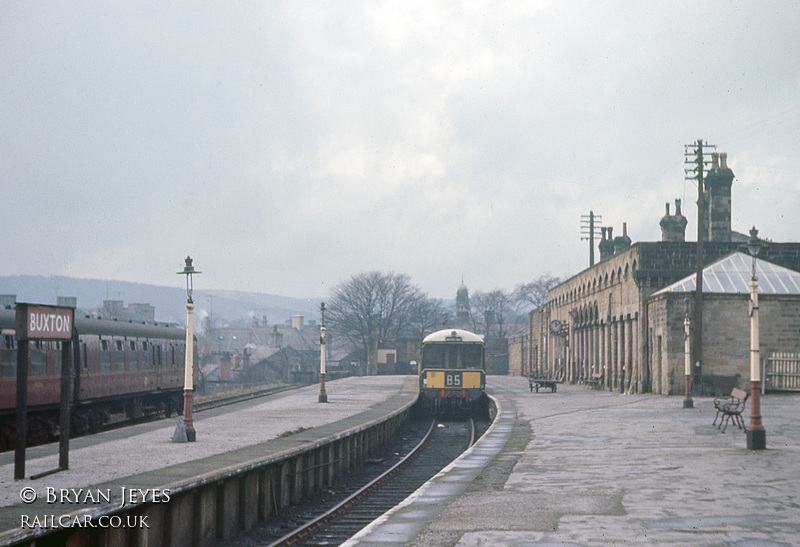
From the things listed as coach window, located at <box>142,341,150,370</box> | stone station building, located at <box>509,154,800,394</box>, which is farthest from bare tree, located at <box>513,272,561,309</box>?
coach window, located at <box>142,341,150,370</box>

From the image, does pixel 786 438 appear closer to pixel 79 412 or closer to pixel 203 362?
pixel 79 412

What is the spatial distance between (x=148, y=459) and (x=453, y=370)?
19.3 m

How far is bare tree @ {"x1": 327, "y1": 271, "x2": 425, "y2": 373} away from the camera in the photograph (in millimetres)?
94750

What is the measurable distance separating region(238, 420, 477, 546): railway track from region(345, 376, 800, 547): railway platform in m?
1.20

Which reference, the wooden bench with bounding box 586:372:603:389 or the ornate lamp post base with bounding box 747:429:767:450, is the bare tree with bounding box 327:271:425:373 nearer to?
the wooden bench with bounding box 586:372:603:389

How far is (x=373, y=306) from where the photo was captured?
9588 cm

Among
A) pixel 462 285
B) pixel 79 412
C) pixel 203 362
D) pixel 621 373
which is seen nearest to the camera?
pixel 79 412

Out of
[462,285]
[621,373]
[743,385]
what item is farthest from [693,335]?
[462,285]

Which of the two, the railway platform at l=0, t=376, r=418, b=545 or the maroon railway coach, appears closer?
the railway platform at l=0, t=376, r=418, b=545

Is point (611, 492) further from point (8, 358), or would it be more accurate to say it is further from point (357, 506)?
point (8, 358)

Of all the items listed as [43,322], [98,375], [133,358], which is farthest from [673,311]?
[43,322]

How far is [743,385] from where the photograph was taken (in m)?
34.9

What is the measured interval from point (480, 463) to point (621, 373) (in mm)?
29739

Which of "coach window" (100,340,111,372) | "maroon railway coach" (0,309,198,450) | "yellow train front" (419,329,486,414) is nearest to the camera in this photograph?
"maroon railway coach" (0,309,198,450)
